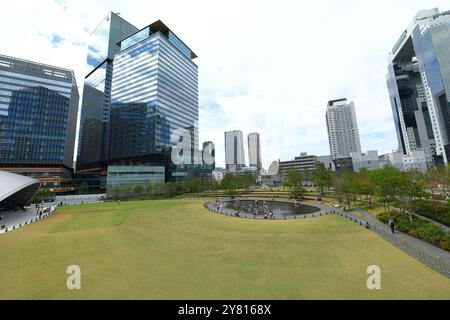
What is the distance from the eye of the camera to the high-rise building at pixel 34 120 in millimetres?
84375

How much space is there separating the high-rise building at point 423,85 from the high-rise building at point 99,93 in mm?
196228

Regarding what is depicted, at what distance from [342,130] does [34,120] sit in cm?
23576

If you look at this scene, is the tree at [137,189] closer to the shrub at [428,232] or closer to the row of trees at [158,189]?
the row of trees at [158,189]

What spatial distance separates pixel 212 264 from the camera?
13555mm

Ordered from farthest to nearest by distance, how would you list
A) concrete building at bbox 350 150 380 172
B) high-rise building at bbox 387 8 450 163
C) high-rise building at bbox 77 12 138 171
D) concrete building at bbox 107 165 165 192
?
concrete building at bbox 350 150 380 172 < high-rise building at bbox 77 12 138 171 < high-rise building at bbox 387 8 450 163 < concrete building at bbox 107 165 165 192

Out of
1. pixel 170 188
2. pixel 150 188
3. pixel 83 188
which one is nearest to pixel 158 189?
pixel 150 188

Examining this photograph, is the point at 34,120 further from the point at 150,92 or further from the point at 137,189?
the point at 137,189

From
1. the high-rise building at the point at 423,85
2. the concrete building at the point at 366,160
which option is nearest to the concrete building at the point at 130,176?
the concrete building at the point at 366,160

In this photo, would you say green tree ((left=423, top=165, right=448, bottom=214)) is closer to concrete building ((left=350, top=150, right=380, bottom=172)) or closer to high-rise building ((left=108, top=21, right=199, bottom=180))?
high-rise building ((left=108, top=21, right=199, bottom=180))

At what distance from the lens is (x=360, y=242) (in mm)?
18125

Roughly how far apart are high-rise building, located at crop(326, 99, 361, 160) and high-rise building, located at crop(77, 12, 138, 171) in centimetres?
20242

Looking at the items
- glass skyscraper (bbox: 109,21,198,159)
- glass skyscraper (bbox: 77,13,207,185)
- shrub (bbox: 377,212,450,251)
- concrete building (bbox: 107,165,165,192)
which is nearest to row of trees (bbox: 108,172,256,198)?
concrete building (bbox: 107,165,165,192)

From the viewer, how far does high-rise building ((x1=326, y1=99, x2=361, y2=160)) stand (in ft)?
609
